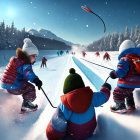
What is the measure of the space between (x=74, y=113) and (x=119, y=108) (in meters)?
0.89

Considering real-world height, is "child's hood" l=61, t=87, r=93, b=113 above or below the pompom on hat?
below

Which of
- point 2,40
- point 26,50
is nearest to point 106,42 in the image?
point 2,40

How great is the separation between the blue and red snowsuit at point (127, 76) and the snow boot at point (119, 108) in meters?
0.07

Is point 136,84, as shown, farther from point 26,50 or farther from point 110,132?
point 26,50

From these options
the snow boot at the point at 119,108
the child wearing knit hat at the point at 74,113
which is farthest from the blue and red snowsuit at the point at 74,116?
the snow boot at the point at 119,108

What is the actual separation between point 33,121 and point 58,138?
2.93 ft

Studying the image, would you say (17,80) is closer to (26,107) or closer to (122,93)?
(26,107)

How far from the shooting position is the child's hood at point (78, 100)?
4.62 ft

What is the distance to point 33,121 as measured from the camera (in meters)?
2.25

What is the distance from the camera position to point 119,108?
1973 mm

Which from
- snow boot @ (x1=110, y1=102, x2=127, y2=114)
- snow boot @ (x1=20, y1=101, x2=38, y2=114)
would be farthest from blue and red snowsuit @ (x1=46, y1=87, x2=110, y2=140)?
snow boot @ (x1=20, y1=101, x2=38, y2=114)

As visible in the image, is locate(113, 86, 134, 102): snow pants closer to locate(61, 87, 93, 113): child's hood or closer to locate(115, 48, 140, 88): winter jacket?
locate(115, 48, 140, 88): winter jacket

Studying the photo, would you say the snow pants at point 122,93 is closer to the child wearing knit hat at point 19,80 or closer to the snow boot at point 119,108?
the snow boot at point 119,108

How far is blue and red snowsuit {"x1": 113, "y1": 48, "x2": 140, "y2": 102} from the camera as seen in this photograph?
186 cm
